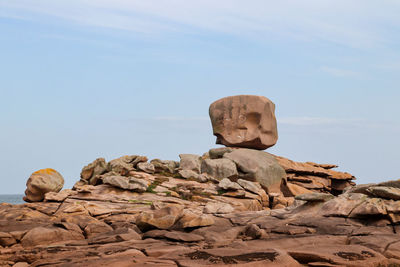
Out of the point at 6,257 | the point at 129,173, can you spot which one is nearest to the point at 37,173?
the point at 129,173

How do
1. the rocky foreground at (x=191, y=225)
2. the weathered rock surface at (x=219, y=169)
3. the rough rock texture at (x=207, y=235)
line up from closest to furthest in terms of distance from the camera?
the rough rock texture at (x=207, y=235)
the rocky foreground at (x=191, y=225)
the weathered rock surface at (x=219, y=169)

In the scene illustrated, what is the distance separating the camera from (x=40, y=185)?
24.1 metres

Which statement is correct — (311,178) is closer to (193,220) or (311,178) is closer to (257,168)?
(257,168)

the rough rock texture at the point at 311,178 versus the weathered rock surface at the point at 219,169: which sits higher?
Result: the weathered rock surface at the point at 219,169

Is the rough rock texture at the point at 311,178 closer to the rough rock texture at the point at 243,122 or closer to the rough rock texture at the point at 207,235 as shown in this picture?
the rough rock texture at the point at 243,122

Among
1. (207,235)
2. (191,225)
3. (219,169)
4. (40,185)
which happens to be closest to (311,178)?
(219,169)

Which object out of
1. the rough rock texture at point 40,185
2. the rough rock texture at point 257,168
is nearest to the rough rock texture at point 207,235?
the rough rock texture at point 40,185

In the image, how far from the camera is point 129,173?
27797 millimetres

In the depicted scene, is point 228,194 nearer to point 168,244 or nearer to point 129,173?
point 129,173

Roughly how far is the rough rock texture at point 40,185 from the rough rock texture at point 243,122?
1490 cm

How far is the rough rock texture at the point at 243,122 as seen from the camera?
119 feet

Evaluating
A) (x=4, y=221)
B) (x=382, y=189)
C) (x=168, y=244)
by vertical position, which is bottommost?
(x=4, y=221)

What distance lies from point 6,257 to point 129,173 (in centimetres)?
1424

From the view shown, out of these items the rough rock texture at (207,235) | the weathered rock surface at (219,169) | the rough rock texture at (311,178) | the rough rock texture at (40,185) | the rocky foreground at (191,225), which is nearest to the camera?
the rough rock texture at (207,235)
